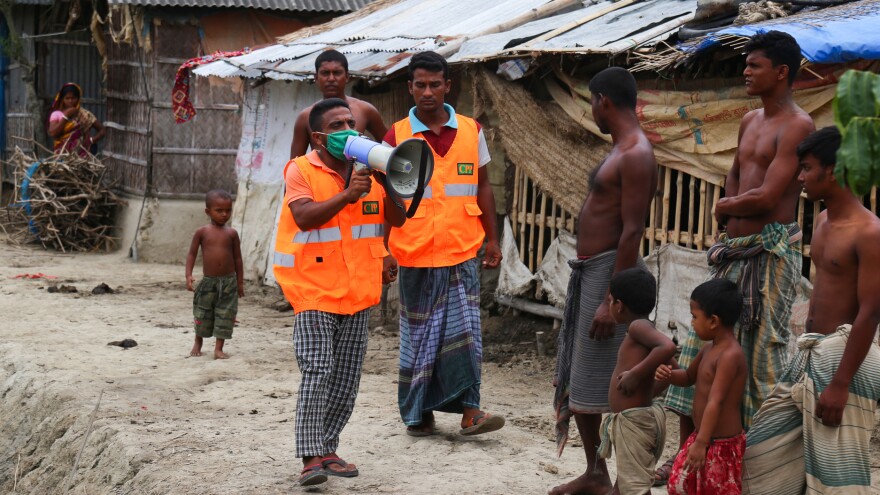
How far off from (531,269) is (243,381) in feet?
7.67

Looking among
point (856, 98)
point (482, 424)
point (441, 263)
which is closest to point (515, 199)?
point (441, 263)

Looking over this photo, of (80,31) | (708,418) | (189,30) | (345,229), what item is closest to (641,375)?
(708,418)

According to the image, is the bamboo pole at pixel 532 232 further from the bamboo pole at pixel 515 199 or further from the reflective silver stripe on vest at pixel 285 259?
the reflective silver stripe on vest at pixel 285 259

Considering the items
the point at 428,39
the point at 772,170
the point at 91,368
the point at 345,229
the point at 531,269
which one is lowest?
the point at 91,368

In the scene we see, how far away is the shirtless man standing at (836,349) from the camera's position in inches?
152

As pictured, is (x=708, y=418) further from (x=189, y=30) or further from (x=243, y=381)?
(x=189, y=30)

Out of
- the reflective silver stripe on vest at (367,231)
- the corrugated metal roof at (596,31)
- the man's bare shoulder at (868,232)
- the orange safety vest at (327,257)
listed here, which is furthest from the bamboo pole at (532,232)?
the man's bare shoulder at (868,232)

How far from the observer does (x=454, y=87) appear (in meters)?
9.06

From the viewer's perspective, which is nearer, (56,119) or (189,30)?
(189,30)

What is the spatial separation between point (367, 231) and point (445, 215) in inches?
27.7

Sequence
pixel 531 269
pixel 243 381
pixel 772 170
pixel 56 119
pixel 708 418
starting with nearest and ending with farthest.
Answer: pixel 708 418 < pixel 772 170 < pixel 243 381 < pixel 531 269 < pixel 56 119

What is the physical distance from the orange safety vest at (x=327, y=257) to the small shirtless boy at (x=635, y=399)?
1.24 metres

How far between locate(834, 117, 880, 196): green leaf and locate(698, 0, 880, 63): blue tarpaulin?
3338 mm

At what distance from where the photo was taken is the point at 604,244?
4.82 m
